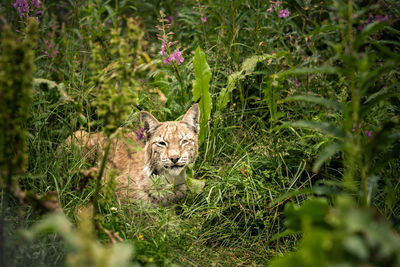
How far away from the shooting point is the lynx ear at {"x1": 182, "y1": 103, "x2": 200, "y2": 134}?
3.80 m

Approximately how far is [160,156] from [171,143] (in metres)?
0.17

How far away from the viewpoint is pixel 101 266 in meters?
1.28

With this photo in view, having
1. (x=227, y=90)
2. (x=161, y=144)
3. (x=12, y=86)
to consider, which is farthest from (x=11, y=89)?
(x=227, y=90)

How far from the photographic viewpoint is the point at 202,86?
3965 mm

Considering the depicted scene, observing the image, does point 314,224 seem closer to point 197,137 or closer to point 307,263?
point 307,263

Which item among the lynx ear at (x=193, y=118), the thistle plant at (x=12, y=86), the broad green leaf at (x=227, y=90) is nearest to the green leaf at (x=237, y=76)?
the broad green leaf at (x=227, y=90)

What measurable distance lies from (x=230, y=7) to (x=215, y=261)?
2.61 m

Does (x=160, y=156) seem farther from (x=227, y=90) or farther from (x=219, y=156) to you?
(x=227, y=90)

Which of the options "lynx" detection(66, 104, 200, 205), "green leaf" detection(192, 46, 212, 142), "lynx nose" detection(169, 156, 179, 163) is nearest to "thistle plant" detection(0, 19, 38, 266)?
"lynx" detection(66, 104, 200, 205)

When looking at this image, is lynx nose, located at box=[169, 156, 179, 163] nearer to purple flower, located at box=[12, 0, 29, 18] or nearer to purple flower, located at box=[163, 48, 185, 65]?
purple flower, located at box=[163, 48, 185, 65]

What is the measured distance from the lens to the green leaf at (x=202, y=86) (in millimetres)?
3893

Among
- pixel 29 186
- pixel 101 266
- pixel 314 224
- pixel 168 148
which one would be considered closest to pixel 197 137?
pixel 168 148

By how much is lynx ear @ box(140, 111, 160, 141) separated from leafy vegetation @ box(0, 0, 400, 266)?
130 mm

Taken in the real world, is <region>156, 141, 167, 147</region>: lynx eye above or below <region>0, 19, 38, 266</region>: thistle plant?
below
